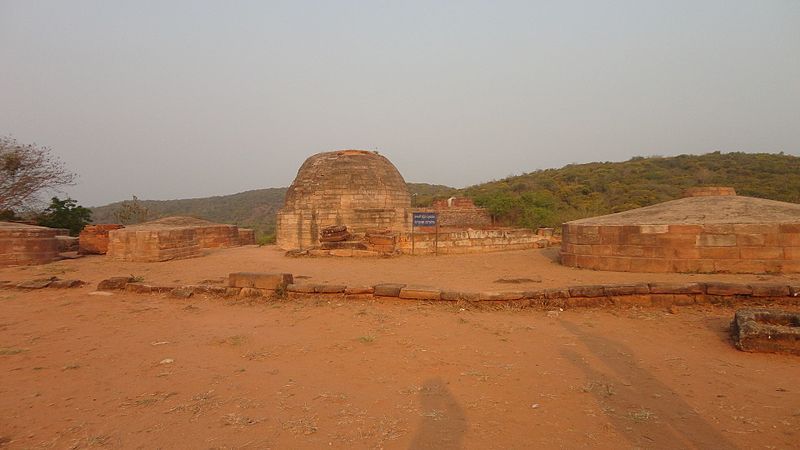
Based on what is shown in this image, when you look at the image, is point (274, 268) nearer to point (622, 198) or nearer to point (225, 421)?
point (225, 421)

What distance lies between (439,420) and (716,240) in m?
8.09

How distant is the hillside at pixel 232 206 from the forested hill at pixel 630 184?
64.9ft

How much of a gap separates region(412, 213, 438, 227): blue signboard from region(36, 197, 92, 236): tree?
16.1 metres

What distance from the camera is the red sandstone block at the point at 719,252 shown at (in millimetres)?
8148

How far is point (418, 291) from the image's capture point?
6734 mm

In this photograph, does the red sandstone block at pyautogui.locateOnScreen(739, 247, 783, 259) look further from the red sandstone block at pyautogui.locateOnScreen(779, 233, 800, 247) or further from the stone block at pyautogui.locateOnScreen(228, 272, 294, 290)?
the stone block at pyautogui.locateOnScreen(228, 272, 294, 290)

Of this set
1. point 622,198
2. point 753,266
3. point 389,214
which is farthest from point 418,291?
point 622,198

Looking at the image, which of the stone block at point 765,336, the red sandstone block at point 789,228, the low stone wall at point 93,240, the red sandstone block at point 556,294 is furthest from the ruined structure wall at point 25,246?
the red sandstone block at point 789,228

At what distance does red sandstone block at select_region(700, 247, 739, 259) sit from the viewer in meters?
8.15

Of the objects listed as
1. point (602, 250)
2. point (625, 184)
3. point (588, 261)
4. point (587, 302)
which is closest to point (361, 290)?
point (587, 302)

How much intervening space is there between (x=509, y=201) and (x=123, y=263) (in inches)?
771

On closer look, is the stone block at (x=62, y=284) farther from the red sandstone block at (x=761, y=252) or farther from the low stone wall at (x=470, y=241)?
the red sandstone block at (x=761, y=252)

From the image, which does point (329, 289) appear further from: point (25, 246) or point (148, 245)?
point (25, 246)

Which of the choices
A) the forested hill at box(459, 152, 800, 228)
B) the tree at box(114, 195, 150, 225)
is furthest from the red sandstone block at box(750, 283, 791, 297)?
the tree at box(114, 195, 150, 225)
